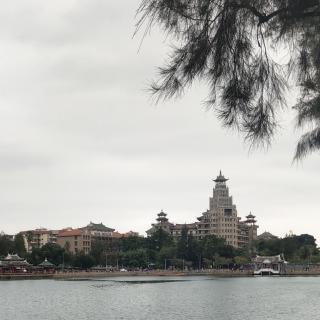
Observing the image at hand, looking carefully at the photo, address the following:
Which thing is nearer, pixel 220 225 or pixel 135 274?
pixel 135 274

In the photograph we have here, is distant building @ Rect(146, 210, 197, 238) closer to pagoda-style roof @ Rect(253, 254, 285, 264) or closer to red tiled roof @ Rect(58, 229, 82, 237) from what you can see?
red tiled roof @ Rect(58, 229, 82, 237)

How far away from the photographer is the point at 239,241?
16525 centimetres

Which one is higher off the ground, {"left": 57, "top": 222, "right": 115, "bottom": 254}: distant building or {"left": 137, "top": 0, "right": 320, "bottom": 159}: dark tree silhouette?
{"left": 57, "top": 222, "right": 115, "bottom": 254}: distant building

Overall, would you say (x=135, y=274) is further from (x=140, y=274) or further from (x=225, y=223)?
(x=225, y=223)

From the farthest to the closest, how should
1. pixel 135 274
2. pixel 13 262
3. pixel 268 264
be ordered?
1. pixel 268 264
2. pixel 135 274
3. pixel 13 262

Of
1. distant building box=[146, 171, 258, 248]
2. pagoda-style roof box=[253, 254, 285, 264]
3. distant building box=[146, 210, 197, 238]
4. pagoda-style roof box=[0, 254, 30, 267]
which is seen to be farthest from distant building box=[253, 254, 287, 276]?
pagoda-style roof box=[0, 254, 30, 267]

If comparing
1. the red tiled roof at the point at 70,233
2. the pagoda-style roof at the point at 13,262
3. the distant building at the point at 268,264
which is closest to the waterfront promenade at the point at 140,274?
the pagoda-style roof at the point at 13,262

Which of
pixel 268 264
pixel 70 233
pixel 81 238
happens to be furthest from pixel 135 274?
pixel 70 233

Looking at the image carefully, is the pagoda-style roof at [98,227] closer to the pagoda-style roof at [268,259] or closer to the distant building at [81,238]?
the distant building at [81,238]

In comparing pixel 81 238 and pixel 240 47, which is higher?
pixel 81 238

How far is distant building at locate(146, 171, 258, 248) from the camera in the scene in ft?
531

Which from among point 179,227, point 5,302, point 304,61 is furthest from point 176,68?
point 179,227

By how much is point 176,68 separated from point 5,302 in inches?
2058

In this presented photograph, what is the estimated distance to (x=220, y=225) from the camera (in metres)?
162
